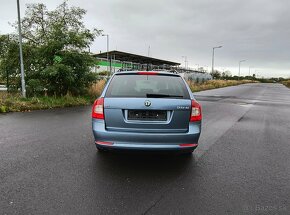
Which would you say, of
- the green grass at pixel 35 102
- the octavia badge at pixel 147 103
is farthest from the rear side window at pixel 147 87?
the green grass at pixel 35 102

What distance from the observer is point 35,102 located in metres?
11.7

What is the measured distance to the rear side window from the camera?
434 cm

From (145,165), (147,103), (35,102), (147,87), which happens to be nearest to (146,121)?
(147,103)

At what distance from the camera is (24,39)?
14047mm

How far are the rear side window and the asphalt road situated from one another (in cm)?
103

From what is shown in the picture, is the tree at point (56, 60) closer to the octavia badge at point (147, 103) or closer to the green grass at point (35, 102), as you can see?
the green grass at point (35, 102)

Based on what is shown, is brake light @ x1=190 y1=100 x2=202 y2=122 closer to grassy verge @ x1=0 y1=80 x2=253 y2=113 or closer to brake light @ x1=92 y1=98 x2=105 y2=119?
brake light @ x1=92 y1=98 x2=105 y2=119

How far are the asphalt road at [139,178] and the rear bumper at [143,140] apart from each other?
33 centimetres

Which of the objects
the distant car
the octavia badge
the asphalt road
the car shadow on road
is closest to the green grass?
the asphalt road

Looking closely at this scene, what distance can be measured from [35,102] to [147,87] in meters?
8.64

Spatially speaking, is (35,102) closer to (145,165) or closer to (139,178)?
(145,165)

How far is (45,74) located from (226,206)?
37.3 ft

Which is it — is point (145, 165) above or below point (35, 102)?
below

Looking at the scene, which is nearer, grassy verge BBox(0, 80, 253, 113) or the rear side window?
the rear side window
